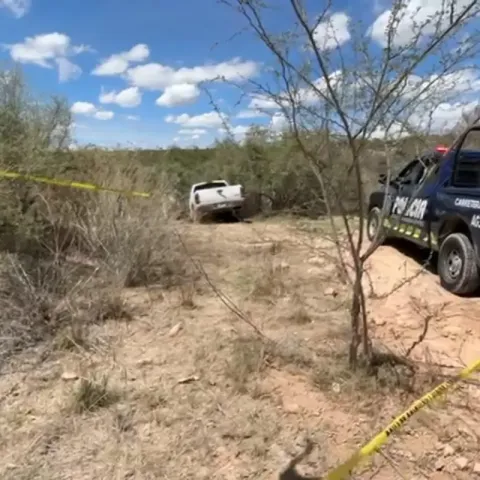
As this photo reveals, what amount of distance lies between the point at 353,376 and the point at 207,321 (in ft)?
5.68

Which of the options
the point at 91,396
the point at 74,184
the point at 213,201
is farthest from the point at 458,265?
the point at 213,201

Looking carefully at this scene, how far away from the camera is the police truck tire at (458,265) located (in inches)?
226

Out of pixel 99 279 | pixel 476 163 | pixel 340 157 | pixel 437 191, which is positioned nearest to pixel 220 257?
pixel 99 279

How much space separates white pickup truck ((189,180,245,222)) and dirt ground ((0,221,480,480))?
737 cm

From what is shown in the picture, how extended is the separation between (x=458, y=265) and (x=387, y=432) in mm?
3411

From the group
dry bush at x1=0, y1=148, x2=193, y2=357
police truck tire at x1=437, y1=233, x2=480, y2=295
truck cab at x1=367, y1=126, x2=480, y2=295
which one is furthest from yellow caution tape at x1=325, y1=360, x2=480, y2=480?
dry bush at x1=0, y1=148, x2=193, y2=357

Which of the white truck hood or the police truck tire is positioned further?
the white truck hood

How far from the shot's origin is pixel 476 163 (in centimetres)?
650

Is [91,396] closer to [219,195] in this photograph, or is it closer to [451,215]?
[451,215]

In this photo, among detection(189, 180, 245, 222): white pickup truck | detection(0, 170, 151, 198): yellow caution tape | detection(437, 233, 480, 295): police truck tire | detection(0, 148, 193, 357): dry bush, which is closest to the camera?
detection(0, 148, 193, 357): dry bush

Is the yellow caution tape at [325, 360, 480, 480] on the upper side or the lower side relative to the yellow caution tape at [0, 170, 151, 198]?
lower

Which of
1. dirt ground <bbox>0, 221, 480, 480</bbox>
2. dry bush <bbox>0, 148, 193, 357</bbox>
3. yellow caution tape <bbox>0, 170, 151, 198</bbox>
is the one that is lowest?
dirt ground <bbox>0, 221, 480, 480</bbox>

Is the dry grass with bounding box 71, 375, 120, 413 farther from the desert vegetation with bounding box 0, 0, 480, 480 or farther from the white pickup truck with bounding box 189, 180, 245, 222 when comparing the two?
the white pickup truck with bounding box 189, 180, 245, 222

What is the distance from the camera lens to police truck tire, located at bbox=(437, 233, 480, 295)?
573 cm
